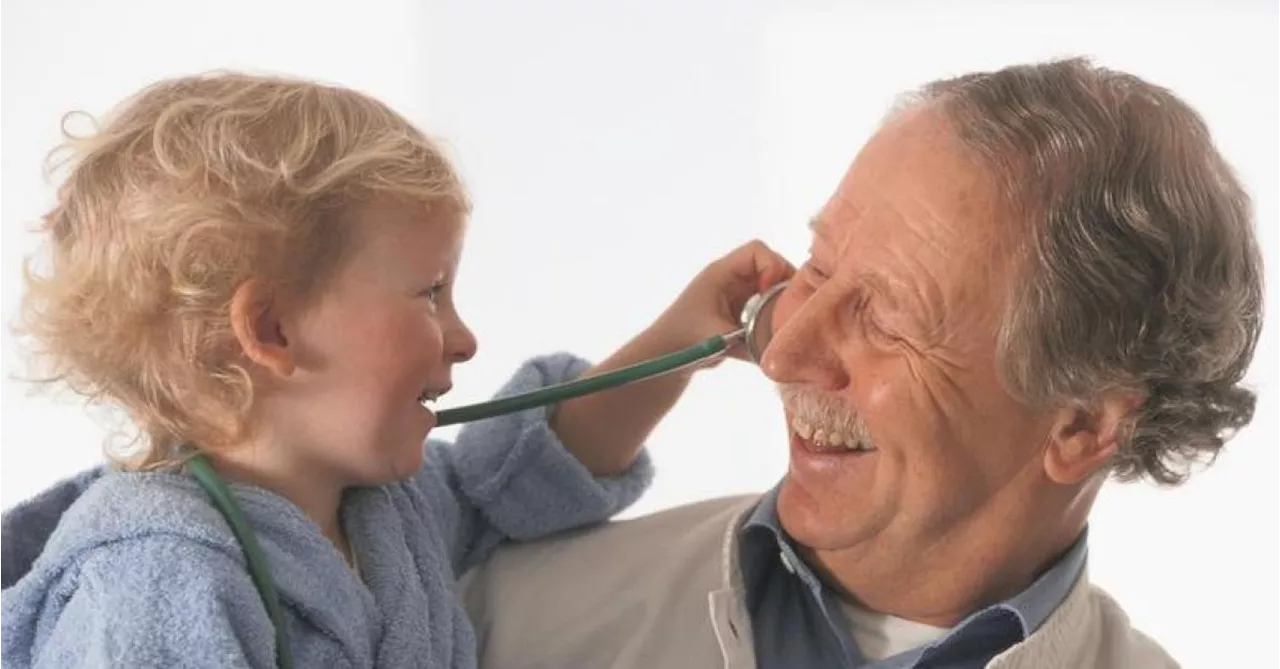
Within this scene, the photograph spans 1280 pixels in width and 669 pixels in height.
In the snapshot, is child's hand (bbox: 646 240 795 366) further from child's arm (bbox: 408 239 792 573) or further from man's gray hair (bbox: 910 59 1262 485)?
man's gray hair (bbox: 910 59 1262 485)

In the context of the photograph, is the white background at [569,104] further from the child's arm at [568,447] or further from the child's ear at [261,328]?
the child's ear at [261,328]

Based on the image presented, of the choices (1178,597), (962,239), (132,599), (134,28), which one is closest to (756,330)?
(962,239)

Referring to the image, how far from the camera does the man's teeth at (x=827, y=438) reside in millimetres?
1637

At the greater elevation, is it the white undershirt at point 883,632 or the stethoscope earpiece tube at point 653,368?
the stethoscope earpiece tube at point 653,368

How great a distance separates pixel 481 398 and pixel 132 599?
3.73 feet

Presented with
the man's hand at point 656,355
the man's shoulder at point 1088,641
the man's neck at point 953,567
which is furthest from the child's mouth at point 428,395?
the man's shoulder at point 1088,641

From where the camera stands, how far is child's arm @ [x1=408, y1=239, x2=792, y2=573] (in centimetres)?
175

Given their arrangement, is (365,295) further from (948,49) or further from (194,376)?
(948,49)

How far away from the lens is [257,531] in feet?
4.71

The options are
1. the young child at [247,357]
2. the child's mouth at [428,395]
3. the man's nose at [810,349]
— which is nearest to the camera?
the young child at [247,357]

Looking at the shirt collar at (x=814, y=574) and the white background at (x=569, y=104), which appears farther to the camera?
the white background at (x=569, y=104)

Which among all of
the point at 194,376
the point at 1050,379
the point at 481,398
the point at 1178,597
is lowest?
the point at 1178,597

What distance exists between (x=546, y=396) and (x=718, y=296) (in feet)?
0.79

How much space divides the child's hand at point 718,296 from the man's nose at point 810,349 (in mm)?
159
